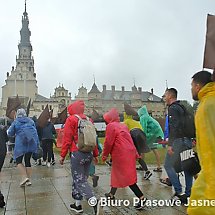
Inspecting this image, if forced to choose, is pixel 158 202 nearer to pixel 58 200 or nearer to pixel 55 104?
pixel 58 200

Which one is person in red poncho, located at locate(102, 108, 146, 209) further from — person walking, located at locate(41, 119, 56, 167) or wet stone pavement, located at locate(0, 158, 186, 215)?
person walking, located at locate(41, 119, 56, 167)

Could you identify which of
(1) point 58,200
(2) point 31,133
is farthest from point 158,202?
(2) point 31,133

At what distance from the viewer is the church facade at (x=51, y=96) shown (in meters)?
103

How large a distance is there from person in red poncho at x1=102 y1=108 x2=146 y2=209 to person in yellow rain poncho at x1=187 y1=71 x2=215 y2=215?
3311mm

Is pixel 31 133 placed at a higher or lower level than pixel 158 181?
higher

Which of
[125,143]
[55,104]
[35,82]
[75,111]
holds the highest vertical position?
[35,82]

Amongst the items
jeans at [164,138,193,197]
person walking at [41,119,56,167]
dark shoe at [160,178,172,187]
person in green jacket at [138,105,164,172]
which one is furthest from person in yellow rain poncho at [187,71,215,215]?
person walking at [41,119,56,167]

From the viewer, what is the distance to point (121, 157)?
6.21 m

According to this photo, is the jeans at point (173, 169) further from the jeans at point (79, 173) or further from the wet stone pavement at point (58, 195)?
the jeans at point (79, 173)

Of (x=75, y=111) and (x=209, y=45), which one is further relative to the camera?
(x=75, y=111)

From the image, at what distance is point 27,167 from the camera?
862 centimetres

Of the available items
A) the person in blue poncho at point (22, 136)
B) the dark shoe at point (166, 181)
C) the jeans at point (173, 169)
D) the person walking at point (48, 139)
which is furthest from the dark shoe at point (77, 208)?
the person walking at point (48, 139)

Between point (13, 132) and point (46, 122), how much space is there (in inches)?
205

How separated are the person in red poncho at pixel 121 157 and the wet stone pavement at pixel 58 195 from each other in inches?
17.3
